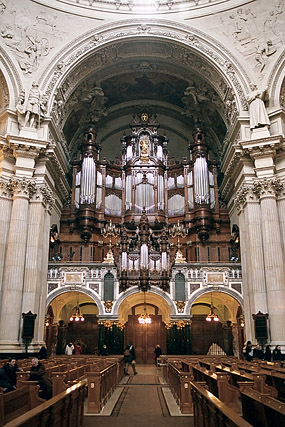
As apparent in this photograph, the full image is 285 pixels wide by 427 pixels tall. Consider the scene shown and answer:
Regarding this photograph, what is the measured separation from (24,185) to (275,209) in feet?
35.3

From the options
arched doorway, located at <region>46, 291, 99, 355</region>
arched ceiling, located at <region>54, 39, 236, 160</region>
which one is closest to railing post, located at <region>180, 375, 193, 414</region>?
arched doorway, located at <region>46, 291, 99, 355</region>

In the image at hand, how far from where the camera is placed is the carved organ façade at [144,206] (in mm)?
22172

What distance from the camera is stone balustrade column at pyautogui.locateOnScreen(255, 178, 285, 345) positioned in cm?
1541

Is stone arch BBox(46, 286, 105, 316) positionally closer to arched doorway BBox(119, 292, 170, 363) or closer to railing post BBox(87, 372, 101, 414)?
arched doorway BBox(119, 292, 170, 363)

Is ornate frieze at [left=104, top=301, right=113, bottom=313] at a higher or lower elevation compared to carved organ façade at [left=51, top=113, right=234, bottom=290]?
lower

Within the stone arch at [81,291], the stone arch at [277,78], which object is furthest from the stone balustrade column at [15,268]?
the stone arch at [277,78]

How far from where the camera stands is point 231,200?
71.1 ft

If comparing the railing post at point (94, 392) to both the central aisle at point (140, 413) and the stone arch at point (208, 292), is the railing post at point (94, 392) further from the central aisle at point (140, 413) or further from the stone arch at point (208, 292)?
the stone arch at point (208, 292)

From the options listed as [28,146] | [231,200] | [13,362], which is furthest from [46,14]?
[13,362]

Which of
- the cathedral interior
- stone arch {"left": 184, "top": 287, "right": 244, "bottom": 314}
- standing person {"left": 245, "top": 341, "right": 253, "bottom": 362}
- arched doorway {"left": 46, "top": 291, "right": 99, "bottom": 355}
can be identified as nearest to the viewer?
standing person {"left": 245, "top": 341, "right": 253, "bottom": 362}

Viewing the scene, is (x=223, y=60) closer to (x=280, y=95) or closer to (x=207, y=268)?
(x=280, y=95)

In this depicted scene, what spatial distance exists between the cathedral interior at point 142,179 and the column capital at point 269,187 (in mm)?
46

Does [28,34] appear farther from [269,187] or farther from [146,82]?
[269,187]

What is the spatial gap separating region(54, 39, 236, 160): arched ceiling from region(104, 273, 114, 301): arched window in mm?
8838
